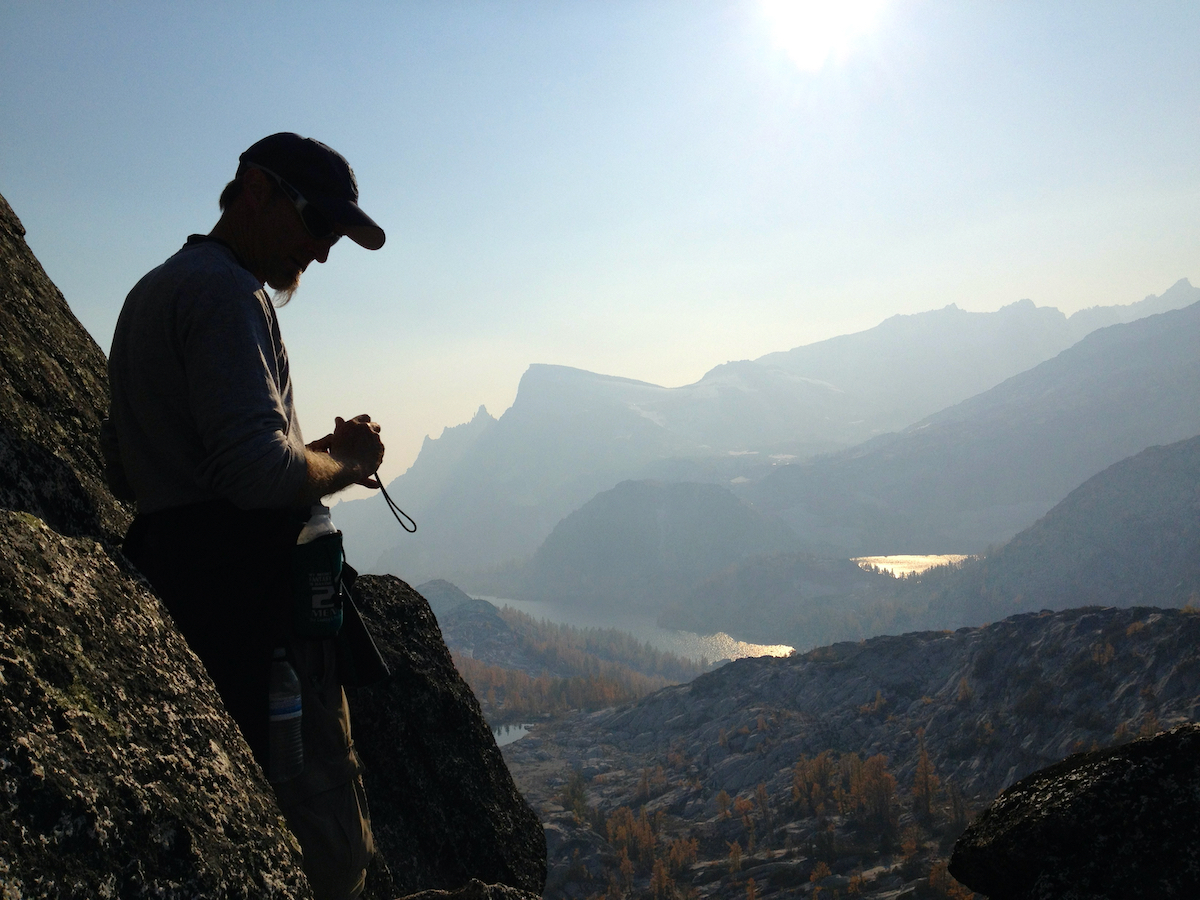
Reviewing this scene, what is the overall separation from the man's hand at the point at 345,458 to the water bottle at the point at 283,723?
0.83 meters

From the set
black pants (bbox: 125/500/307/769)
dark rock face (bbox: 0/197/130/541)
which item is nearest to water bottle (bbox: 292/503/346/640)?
black pants (bbox: 125/500/307/769)

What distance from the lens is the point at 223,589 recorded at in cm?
353

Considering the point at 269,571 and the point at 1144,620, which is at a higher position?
the point at 269,571

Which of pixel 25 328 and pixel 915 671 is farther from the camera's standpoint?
pixel 915 671

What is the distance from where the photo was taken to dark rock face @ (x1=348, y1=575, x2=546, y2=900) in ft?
24.4

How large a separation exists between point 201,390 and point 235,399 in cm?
16

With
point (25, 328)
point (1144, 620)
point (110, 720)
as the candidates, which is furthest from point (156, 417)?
point (1144, 620)

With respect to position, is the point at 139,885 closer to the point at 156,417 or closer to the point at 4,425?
the point at 156,417

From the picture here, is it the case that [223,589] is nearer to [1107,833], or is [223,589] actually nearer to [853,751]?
[1107,833]

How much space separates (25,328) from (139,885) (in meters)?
5.17

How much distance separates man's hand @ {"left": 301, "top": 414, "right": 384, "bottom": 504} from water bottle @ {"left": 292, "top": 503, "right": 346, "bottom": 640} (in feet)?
0.85

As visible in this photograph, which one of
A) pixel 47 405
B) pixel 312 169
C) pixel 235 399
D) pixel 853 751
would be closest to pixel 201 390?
pixel 235 399

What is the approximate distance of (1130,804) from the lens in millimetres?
3898

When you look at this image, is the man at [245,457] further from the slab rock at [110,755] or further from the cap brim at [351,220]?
the slab rock at [110,755]
